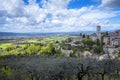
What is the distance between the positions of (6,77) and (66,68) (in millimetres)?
9199

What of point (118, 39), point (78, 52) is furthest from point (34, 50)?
point (118, 39)

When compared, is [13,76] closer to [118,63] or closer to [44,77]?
[44,77]

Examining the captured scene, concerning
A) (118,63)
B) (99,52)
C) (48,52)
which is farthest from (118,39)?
(118,63)

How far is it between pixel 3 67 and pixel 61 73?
15.6 meters

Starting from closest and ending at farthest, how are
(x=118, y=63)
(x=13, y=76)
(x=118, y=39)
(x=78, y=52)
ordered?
1. (x=13, y=76)
2. (x=118, y=63)
3. (x=78, y=52)
4. (x=118, y=39)

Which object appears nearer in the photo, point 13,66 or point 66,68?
point 66,68

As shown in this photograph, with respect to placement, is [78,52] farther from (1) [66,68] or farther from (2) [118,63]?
(1) [66,68]

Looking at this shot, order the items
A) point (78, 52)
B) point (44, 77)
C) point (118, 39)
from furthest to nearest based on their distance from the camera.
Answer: point (118, 39), point (78, 52), point (44, 77)

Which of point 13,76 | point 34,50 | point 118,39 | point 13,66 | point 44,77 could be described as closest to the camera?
point 44,77

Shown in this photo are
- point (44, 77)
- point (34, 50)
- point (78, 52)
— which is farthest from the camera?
point (34, 50)

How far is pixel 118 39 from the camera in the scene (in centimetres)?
8744

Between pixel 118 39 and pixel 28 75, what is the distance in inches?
2537

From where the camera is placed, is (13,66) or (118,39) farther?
(118,39)

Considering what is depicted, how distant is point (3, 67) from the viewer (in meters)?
39.6
